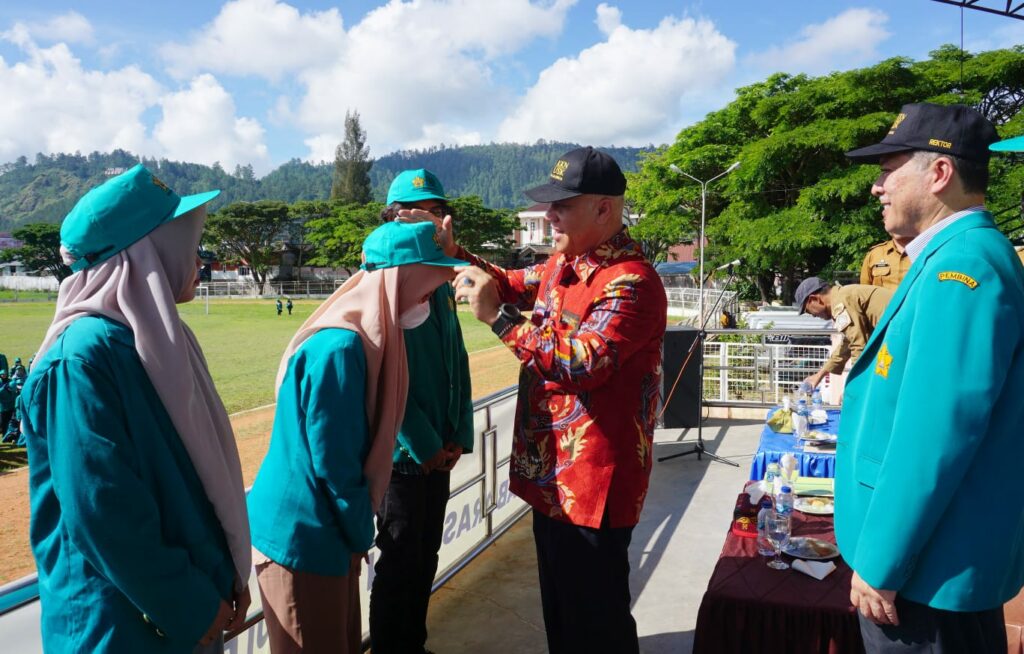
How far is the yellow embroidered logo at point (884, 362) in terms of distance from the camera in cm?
162

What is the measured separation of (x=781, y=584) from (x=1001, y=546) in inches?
41.9

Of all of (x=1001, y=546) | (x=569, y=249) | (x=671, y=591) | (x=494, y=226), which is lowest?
(x=671, y=591)

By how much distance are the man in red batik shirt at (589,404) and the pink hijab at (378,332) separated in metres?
0.21

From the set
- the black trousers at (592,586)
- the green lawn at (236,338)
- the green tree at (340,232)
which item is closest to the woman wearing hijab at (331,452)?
the black trousers at (592,586)

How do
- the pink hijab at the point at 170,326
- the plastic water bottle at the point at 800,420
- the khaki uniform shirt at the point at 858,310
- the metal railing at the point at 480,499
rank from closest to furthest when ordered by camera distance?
the pink hijab at the point at 170,326, the metal railing at the point at 480,499, the plastic water bottle at the point at 800,420, the khaki uniform shirt at the point at 858,310

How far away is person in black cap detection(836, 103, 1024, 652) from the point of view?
143 centimetres

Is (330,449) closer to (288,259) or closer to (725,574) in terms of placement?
(725,574)

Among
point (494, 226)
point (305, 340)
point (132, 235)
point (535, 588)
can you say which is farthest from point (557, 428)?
point (494, 226)

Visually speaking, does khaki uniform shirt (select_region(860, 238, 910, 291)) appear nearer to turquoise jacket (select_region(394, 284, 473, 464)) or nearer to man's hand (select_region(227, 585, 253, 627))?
turquoise jacket (select_region(394, 284, 473, 464))

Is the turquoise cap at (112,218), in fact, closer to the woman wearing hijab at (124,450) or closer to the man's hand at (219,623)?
the woman wearing hijab at (124,450)

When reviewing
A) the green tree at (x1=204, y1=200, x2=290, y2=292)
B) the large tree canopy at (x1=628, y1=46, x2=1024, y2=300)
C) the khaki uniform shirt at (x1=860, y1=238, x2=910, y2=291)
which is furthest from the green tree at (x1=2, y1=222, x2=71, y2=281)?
the khaki uniform shirt at (x1=860, y1=238, x2=910, y2=291)

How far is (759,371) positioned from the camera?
375 inches

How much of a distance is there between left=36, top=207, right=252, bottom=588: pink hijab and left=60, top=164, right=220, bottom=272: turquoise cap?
2cm

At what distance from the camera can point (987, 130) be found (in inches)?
63.3
